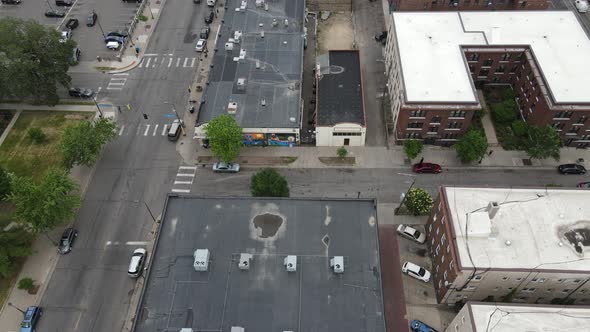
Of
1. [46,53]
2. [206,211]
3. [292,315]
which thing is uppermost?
[46,53]

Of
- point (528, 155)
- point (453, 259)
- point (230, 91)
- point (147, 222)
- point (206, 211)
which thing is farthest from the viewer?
point (230, 91)

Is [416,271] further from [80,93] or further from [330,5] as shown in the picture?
[80,93]

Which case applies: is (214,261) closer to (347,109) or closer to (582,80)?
(347,109)

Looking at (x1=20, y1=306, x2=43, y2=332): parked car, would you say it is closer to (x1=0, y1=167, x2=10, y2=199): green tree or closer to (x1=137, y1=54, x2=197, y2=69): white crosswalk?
(x1=0, y1=167, x2=10, y2=199): green tree

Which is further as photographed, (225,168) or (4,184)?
(225,168)

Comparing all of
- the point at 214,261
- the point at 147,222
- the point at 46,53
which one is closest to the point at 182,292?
the point at 214,261

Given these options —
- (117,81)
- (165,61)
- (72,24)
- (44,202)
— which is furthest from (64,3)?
(44,202)

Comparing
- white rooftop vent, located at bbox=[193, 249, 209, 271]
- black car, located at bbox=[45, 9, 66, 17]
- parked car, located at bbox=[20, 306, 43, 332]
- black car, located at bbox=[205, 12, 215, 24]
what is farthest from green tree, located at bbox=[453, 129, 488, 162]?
black car, located at bbox=[45, 9, 66, 17]
